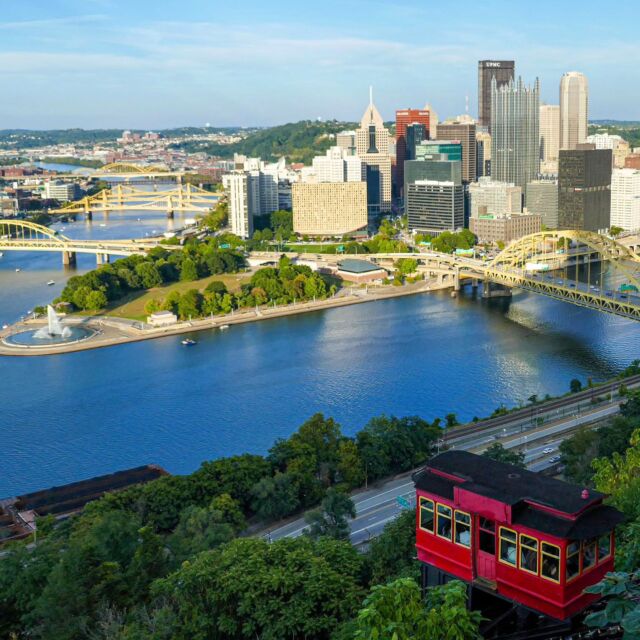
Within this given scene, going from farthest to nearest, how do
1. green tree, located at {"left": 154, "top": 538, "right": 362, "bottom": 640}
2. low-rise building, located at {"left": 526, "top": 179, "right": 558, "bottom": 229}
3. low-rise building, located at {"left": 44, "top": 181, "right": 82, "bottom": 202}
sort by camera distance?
low-rise building, located at {"left": 44, "top": 181, "right": 82, "bottom": 202} → low-rise building, located at {"left": 526, "top": 179, "right": 558, "bottom": 229} → green tree, located at {"left": 154, "top": 538, "right": 362, "bottom": 640}

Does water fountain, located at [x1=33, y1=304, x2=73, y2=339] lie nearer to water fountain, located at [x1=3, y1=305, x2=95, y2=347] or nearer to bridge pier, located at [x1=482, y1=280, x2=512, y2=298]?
water fountain, located at [x1=3, y1=305, x2=95, y2=347]

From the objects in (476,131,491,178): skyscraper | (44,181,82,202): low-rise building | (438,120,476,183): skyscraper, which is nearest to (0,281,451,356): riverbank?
(438,120,476,183): skyscraper

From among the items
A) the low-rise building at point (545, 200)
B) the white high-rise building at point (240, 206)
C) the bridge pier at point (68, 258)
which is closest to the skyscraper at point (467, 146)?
the low-rise building at point (545, 200)

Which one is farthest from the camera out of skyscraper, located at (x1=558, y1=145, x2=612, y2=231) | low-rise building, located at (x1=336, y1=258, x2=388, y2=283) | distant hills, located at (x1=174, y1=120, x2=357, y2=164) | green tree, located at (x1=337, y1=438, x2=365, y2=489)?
distant hills, located at (x1=174, y1=120, x2=357, y2=164)

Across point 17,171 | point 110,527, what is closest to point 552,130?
point 17,171

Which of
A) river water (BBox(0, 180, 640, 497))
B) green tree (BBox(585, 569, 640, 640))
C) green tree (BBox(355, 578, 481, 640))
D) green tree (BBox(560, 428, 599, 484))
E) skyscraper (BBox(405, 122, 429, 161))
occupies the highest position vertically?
skyscraper (BBox(405, 122, 429, 161))

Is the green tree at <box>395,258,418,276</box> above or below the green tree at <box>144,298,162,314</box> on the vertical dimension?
above

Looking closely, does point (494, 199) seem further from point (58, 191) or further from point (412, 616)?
point (412, 616)

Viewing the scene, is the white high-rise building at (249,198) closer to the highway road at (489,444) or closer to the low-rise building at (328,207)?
the low-rise building at (328,207)
